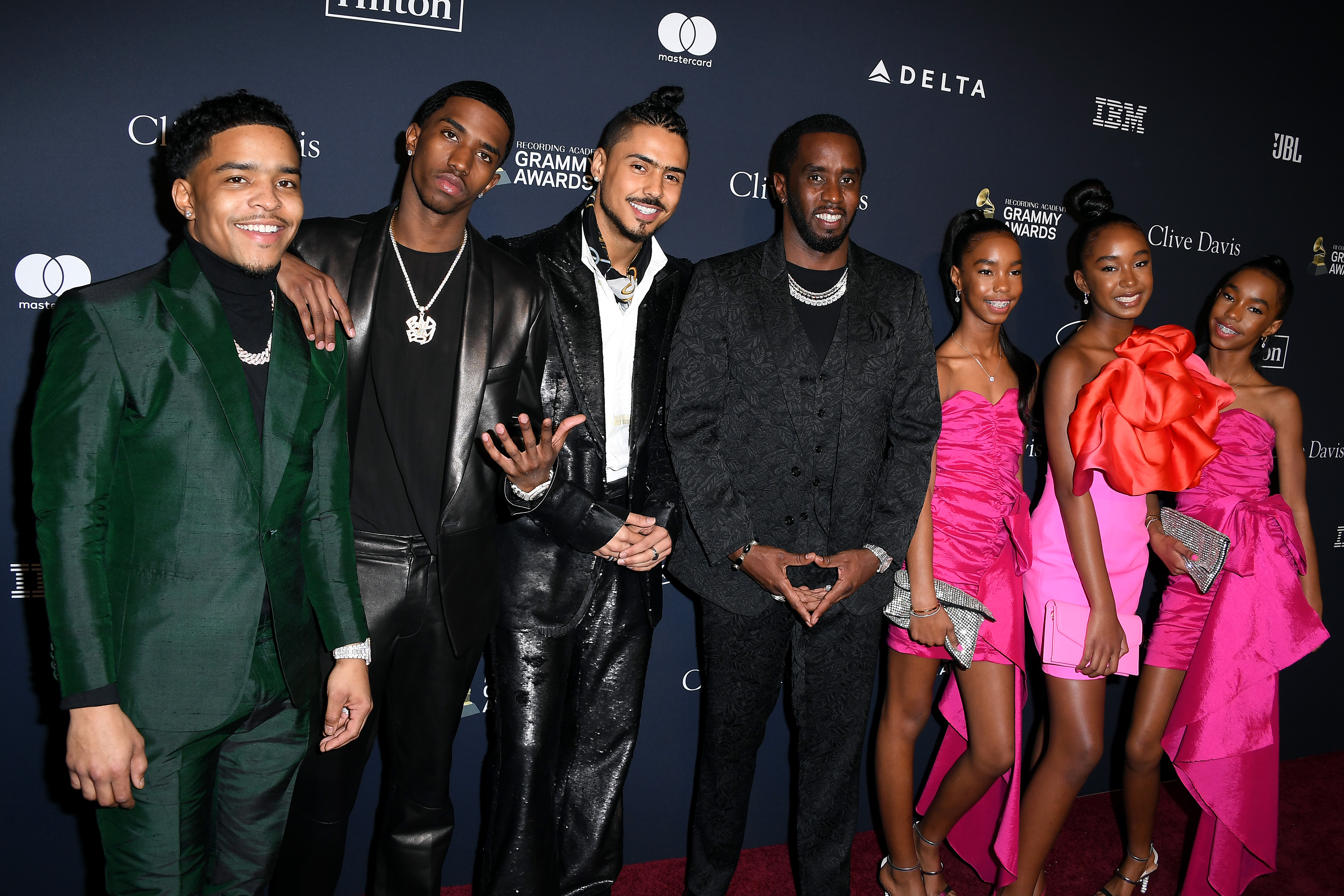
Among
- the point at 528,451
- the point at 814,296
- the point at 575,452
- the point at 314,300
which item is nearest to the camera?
the point at 314,300

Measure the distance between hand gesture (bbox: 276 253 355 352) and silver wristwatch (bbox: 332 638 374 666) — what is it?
0.66 metres

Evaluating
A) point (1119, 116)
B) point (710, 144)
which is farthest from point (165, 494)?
point (1119, 116)

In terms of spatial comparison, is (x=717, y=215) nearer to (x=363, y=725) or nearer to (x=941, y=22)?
(x=941, y=22)

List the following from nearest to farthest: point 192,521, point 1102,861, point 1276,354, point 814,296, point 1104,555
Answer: point 192,521, point 814,296, point 1104,555, point 1102,861, point 1276,354

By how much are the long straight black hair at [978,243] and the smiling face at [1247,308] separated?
2.37ft

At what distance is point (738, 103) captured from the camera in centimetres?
286

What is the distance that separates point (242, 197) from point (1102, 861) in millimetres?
3672

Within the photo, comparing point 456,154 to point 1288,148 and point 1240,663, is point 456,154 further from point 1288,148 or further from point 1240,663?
point 1288,148

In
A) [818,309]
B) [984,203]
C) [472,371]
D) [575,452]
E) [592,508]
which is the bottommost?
[592,508]

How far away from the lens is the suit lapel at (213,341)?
1.54m

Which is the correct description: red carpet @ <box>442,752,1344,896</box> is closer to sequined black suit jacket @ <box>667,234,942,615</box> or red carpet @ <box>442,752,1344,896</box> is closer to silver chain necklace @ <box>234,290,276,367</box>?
sequined black suit jacket @ <box>667,234,942,615</box>

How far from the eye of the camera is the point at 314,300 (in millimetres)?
1811

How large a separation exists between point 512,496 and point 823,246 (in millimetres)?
1140

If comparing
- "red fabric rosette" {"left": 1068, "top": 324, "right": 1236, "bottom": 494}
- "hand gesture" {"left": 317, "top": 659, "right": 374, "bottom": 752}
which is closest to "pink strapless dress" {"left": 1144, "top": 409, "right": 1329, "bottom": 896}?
"red fabric rosette" {"left": 1068, "top": 324, "right": 1236, "bottom": 494}
